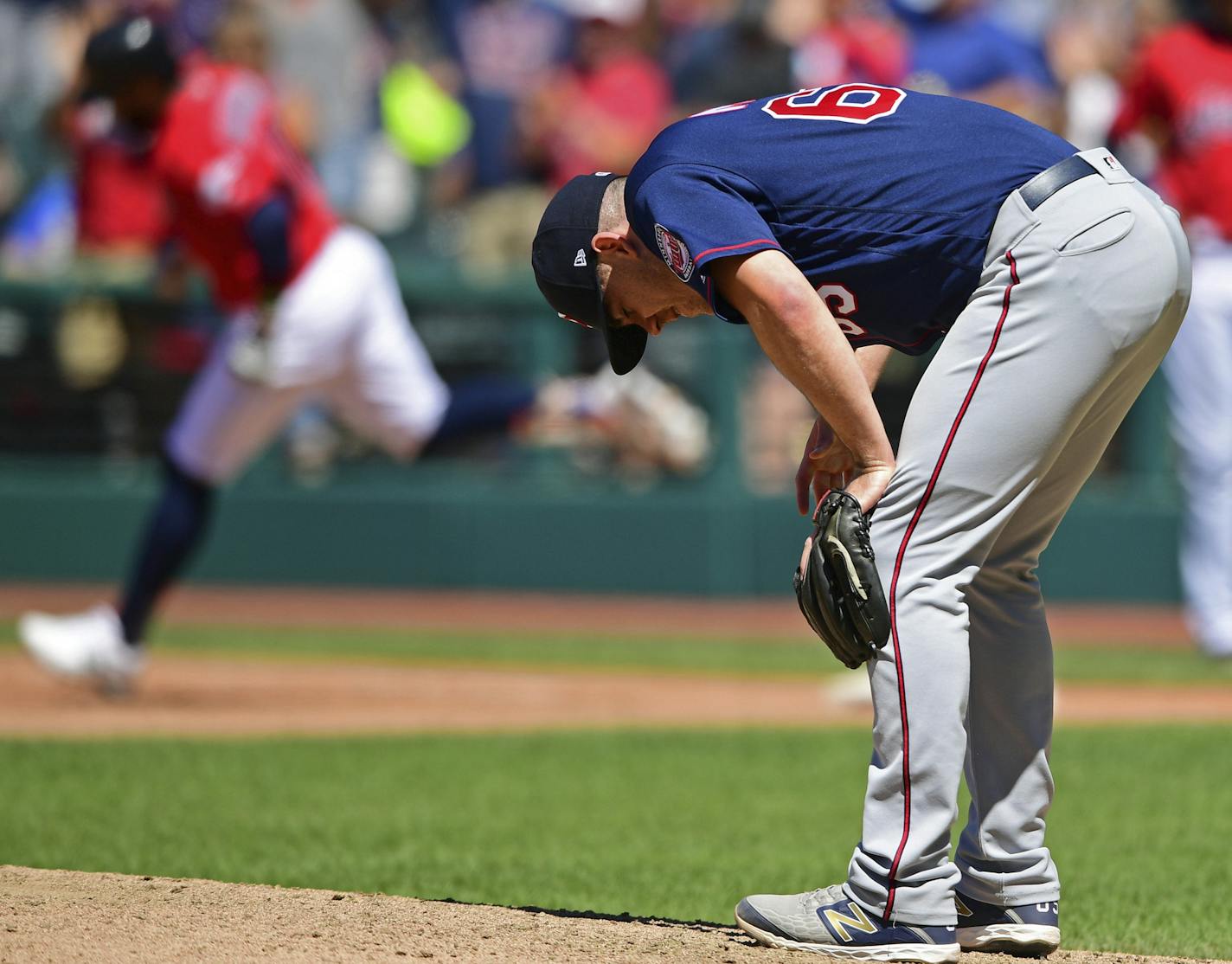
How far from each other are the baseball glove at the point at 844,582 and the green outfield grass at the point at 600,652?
5.56m

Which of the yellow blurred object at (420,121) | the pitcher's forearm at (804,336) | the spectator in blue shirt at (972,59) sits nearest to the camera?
the pitcher's forearm at (804,336)

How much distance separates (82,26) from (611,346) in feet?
38.3

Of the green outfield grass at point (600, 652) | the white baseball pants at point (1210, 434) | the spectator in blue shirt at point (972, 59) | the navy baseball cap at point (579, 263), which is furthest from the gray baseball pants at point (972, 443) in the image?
the spectator in blue shirt at point (972, 59)

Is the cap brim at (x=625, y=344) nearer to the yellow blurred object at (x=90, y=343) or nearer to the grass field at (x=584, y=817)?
the grass field at (x=584, y=817)

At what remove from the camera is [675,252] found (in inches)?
139

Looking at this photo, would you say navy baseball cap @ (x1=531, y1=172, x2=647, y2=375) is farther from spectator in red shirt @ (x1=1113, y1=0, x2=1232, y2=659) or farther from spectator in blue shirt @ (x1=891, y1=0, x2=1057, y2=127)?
spectator in blue shirt @ (x1=891, y1=0, x2=1057, y2=127)

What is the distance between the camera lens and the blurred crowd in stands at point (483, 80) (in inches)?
432

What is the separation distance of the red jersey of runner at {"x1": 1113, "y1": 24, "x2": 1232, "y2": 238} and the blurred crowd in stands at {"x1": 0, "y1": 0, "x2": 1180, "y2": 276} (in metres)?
1.62

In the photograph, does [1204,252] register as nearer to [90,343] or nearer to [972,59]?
[972,59]

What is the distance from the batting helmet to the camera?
7.55m

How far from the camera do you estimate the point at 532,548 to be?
1198 centimetres

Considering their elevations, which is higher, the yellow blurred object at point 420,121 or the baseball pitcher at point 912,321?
the baseball pitcher at point 912,321

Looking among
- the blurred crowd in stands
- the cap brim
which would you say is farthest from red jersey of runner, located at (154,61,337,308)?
the cap brim

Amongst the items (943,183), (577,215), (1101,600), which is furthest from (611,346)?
(1101,600)
